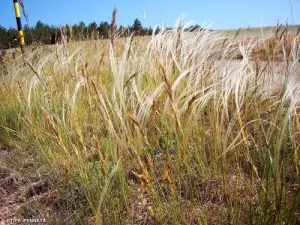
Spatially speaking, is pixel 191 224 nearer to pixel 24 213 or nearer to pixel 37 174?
pixel 24 213

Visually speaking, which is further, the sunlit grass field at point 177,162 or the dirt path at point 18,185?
the dirt path at point 18,185

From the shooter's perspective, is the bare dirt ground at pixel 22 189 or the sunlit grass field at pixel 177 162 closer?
the sunlit grass field at pixel 177 162

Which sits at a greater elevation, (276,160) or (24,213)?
(276,160)

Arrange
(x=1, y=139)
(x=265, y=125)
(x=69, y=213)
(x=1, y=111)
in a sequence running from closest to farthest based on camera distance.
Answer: (x=69, y=213) < (x=265, y=125) < (x=1, y=139) < (x=1, y=111)

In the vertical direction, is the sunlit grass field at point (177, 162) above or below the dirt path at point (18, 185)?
above

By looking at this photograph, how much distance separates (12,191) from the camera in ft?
4.32

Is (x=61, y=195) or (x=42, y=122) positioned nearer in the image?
(x=61, y=195)

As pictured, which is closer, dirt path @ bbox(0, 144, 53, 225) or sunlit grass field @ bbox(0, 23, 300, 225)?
sunlit grass field @ bbox(0, 23, 300, 225)

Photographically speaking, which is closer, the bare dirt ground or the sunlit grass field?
the sunlit grass field

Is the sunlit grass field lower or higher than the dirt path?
higher

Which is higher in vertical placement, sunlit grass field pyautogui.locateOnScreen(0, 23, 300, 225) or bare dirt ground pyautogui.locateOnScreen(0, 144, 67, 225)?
sunlit grass field pyautogui.locateOnScreen(0, 23, 300, 225)

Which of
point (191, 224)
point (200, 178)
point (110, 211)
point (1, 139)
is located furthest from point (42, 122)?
point (191, 224)

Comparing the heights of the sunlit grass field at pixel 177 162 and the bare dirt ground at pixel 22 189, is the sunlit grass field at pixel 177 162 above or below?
above

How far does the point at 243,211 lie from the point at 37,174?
1.05m
